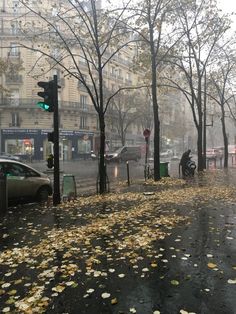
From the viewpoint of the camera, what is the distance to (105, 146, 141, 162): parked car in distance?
4128 cm

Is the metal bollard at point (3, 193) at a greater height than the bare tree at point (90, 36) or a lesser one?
lesser

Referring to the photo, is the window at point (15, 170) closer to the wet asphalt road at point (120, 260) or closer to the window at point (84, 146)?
the wet asphalt road at point (120, 260)

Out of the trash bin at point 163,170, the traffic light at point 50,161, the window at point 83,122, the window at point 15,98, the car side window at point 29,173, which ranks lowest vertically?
the trash bin at point 163,170

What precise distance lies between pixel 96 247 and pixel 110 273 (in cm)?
134

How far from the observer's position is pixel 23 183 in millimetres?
12289

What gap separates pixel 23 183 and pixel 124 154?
31206 mm

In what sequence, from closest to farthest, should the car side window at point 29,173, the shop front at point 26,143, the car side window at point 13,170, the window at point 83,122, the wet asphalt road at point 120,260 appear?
1. the wet asphalt road at point 120,260
2. the car side window at point 13,170
3. the car side window at point 29,173
4. the shop front at point 26,143
5. the window at point 83,122

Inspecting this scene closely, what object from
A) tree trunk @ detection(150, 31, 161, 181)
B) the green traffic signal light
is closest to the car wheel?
the green traffic signal light

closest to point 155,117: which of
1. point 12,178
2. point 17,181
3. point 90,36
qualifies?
point 90,36

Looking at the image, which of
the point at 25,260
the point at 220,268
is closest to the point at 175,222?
the point at 220,268

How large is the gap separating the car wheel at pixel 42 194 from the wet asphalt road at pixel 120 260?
2.27 m

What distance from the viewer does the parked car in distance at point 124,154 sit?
41281 mm

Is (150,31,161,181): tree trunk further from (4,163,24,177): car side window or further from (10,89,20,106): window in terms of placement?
(10,89,20,106): window

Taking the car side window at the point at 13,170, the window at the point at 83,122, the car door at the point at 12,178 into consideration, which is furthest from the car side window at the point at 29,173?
the window at the point at 83,122
